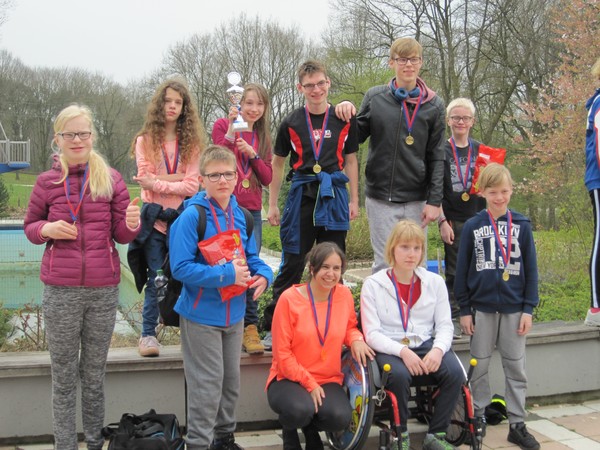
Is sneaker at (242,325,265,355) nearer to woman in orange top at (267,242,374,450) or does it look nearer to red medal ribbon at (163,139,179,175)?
woman in orange top at (267,242,374,450)

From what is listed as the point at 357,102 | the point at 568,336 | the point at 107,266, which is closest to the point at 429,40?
the point at 357,102

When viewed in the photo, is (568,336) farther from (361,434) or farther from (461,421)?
(361,434)

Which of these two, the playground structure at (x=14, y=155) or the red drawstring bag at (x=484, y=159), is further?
the playground structure at (x=14, y=155)

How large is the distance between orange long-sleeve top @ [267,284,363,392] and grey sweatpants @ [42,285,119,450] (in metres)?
0.98

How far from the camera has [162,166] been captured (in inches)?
172

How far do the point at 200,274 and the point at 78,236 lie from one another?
0.71 meters

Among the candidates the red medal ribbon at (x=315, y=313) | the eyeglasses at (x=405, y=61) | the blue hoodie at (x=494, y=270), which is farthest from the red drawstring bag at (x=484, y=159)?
the red medal ribbon at (x=315, y=313)

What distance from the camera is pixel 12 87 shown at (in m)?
39.2

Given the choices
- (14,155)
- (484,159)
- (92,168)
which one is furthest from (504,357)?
(14,155)

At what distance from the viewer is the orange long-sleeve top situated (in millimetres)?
3682

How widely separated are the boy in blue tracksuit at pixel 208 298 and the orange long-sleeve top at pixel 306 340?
0.76ft

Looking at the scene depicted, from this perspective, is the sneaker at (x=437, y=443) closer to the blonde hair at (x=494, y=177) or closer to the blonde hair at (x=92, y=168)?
the blonde hair at (x=494, y=177)

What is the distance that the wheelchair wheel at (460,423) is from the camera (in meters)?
3.73

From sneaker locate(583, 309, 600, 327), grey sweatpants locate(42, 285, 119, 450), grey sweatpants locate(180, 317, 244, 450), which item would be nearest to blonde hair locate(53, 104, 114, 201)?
grey sweatpants locate(42, 285, 119, 450)
